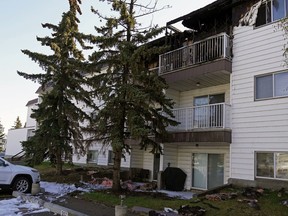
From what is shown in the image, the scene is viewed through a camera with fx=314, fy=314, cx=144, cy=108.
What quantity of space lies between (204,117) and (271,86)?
3.67 metres

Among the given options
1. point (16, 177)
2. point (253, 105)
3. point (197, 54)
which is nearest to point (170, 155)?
point (197, 54)

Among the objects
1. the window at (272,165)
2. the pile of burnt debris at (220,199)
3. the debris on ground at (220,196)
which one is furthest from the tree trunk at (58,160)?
the window at (272,165)

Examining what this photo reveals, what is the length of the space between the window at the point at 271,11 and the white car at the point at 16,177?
12.1 meters

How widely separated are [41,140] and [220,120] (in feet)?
33.8

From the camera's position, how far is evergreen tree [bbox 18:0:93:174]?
18.6 m

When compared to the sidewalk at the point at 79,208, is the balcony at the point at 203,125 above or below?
above

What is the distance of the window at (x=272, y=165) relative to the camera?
12.0 metres

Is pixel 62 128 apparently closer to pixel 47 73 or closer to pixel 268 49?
pixel 47 73

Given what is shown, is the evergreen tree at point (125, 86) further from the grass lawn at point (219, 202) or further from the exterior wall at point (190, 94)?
the exterior wall at point (190, 94)

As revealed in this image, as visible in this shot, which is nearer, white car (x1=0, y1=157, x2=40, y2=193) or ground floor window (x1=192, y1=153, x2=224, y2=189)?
white car (x1=0, y1=157, x2=40, y2=193)

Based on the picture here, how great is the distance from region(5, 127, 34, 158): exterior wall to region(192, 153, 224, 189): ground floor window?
100 feet

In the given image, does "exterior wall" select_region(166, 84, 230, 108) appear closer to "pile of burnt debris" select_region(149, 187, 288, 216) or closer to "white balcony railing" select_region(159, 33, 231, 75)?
"white balcony railing" select_region(159, 33, 231, 75)

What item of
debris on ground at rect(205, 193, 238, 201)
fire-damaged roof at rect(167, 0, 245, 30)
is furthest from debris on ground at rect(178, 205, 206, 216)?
fire-damaged roof at rect(167, 0, 245, 30)

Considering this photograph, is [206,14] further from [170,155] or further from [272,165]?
[272,165]
